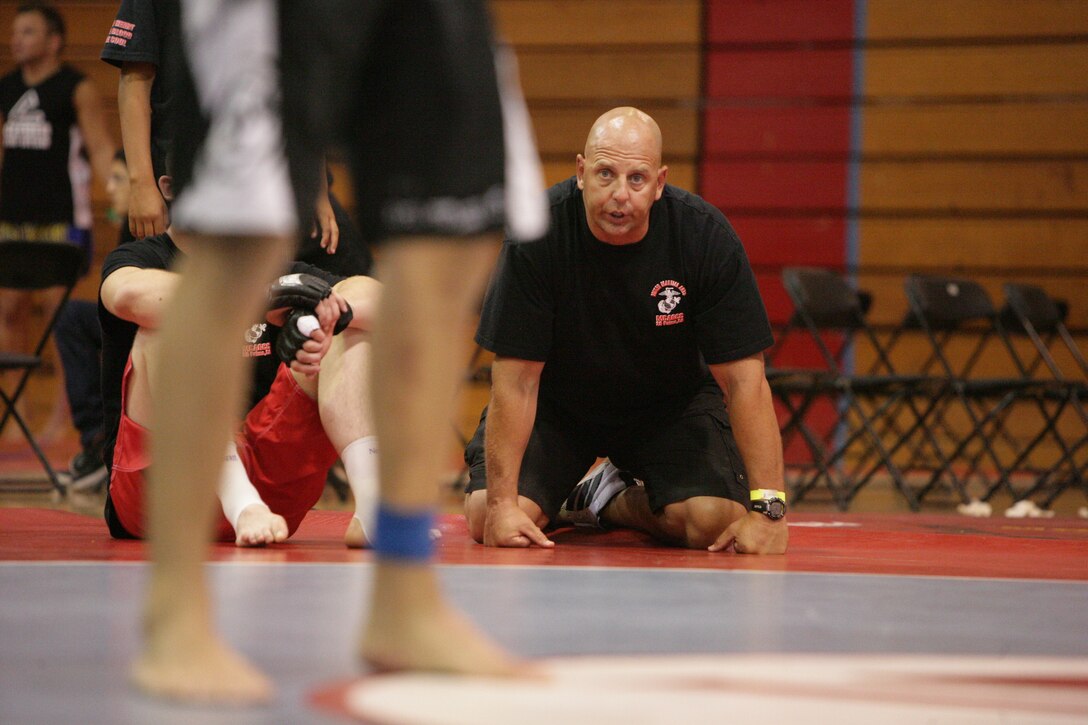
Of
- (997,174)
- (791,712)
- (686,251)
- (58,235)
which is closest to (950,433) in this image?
(997,174)

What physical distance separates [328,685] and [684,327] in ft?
6.47

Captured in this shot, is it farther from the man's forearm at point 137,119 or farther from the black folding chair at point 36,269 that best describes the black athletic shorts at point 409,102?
the black folding chair at point 36,269

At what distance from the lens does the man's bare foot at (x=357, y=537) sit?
262cm

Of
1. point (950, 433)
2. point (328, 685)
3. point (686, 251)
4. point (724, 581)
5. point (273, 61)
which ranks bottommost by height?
point (950, 433)

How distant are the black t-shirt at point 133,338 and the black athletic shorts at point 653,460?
56 cm

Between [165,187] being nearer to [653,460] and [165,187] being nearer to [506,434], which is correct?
[506,434]

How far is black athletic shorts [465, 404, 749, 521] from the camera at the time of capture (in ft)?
10.2

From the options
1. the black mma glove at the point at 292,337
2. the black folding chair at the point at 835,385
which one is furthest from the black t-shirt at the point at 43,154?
the black mma glove at the point at 292,337

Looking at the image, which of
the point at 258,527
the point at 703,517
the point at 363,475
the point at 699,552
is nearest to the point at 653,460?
the point at 703,517

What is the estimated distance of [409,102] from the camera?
4.14ft

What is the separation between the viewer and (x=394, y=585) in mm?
1238

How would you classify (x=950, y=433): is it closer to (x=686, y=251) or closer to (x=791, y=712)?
(x=686, y=251)

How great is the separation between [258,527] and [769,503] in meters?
1.04

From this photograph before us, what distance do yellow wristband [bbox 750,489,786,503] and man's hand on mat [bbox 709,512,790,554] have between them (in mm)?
38
